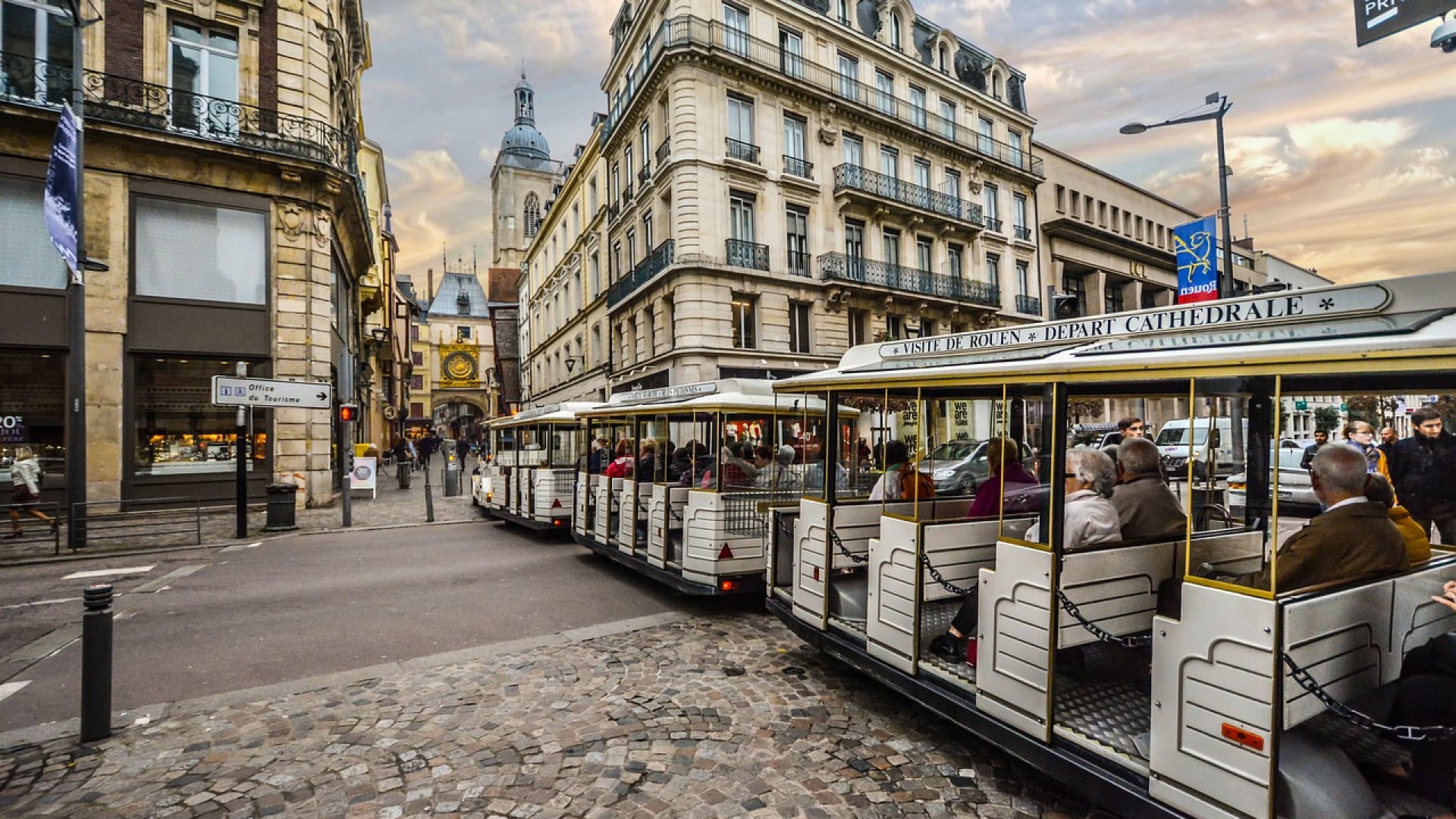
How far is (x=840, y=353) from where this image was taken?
2484 cm

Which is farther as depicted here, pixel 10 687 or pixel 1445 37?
pixel 1445 37

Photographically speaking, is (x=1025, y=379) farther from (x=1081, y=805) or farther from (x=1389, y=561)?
(x=1081, y=805)

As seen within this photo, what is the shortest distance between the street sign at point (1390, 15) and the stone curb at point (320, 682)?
8.90 metres

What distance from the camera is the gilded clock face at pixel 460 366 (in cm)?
8762

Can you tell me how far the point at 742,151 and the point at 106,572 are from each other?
67.7ft

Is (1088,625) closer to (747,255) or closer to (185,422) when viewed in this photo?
(185,422)

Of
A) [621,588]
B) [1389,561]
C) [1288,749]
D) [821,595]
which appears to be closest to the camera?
[1288,749]

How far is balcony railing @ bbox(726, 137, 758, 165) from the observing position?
23719 mm

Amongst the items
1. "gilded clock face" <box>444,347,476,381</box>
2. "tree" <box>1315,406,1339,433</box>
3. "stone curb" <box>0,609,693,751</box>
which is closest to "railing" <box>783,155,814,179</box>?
"stone curb" <box>0,609,693,751</box>

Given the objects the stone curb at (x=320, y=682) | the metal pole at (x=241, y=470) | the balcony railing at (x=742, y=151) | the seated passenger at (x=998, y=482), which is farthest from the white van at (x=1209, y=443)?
the balcony railing at (x=742, y=151)

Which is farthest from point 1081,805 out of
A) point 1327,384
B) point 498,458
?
point 498,458

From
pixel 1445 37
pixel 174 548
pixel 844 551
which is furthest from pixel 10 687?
pixel 1445 37

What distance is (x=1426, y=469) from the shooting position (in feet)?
24.1

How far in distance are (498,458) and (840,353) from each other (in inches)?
530
